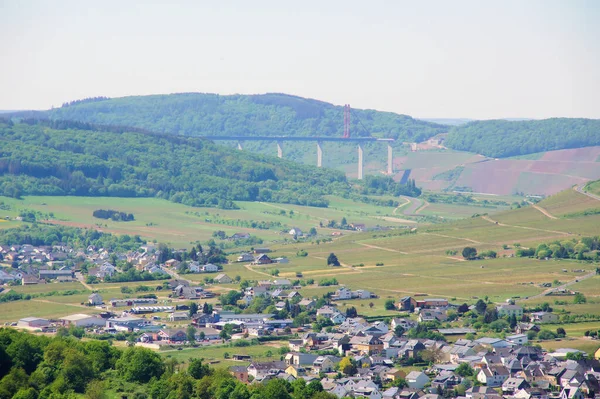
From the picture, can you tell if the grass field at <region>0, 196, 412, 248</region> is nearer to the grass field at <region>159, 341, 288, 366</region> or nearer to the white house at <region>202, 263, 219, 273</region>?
the white house at <region>202, 263, 219, 273</region>

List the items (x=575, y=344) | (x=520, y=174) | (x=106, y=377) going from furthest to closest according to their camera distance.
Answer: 1. (x=520, y=174)
2. (x=575, y=344)
3. (x=106, y=377)

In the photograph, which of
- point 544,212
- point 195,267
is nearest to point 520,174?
point 544,212

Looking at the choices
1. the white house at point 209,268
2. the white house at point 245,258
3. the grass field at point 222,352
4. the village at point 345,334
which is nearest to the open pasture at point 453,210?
the white house at point 245,258

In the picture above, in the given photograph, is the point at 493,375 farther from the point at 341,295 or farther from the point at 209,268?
the point at 209,268

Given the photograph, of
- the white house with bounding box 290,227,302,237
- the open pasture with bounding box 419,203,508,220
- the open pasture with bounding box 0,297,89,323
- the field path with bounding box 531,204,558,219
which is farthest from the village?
the open pasture with bounding box 419,203,508,220

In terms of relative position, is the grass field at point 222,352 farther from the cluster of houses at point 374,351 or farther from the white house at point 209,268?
the white house at point 209,268
